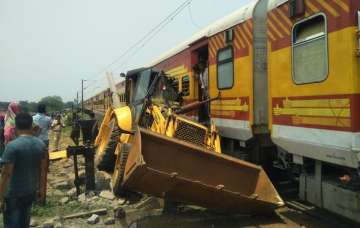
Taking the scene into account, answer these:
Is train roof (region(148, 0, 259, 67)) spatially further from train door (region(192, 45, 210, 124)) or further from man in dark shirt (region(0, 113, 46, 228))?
man in dark shirt (region(0, 113, 46, 228))

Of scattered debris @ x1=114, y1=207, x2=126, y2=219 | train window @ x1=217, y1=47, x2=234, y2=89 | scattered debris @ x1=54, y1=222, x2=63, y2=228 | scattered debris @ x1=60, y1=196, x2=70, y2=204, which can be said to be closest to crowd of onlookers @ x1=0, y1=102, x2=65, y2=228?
scattered debris @ x1=54, y1=222, x2=63, y2=228

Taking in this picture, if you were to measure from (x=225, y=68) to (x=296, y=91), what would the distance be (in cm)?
247

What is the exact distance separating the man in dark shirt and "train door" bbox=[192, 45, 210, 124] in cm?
498

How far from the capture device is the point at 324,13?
5828mm

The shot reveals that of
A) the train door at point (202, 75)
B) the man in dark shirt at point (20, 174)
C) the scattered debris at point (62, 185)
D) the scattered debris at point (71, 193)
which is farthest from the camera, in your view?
the scattered debris at point (62, 185)

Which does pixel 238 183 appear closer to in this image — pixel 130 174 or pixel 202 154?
pixel 202 154

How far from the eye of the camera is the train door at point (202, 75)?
32.9 feet

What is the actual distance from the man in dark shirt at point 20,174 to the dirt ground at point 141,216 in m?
1.82

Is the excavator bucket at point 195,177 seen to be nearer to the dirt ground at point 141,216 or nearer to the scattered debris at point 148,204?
the dirt ground at point 141,216

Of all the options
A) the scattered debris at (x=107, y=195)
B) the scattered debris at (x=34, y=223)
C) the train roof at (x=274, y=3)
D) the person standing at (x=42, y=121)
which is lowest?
the scattered debris at (x=34, y=223)

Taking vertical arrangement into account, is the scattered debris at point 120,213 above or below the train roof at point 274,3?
below

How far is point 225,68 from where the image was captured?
871 cm

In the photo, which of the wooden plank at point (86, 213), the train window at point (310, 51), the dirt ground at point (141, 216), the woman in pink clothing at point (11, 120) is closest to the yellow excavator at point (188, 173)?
the dirt ground at point (141, 216)

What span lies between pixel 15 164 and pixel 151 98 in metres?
4.00
